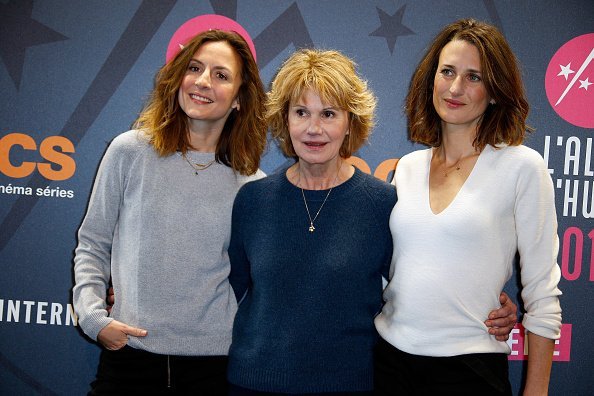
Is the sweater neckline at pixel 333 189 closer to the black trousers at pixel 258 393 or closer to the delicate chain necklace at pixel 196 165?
the delicate chain necklace at pixel 196 165

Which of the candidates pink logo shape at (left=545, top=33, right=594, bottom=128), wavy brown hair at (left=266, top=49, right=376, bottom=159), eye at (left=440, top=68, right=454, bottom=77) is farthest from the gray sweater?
pink logo shape at (left=545, top=33, right=594, bottom=128)

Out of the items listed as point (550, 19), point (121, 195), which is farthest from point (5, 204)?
point (550, 19)

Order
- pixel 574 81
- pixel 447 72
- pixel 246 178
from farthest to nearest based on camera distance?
pixel 574 81 → pixel 246 178 → pixel 447 72

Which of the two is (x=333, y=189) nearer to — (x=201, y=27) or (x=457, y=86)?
(x=457, y=86)

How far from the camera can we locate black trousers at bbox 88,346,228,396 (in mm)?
1691

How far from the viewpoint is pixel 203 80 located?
184 cm

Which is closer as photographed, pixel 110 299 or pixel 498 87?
pixel 498 87

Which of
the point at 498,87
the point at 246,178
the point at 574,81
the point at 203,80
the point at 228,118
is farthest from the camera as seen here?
the point at 574,81

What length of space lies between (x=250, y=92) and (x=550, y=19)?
5.03 ft

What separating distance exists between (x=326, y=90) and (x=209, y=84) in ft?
1.40

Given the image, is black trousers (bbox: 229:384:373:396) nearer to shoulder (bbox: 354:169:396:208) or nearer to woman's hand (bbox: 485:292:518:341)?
Result: woman's hand (bbox: 485:292:518:341)

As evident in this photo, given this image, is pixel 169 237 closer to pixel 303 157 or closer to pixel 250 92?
pixel 303 157

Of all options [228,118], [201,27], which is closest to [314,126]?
[228,118]

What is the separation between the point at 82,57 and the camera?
245cm
